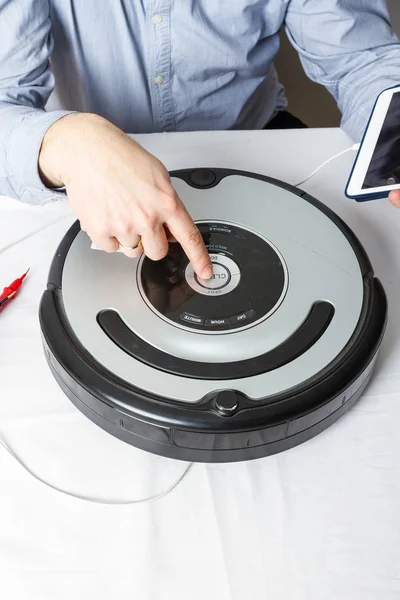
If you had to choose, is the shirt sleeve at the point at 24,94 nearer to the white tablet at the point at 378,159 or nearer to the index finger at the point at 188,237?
the index finger at the point at 188,237

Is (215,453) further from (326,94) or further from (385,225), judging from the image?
(326,94)

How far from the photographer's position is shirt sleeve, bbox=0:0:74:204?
2.16ft

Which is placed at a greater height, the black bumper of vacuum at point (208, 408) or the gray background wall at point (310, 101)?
the black bumper of vacuum at point (208, 408)

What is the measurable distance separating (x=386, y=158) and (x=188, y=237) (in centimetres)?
26

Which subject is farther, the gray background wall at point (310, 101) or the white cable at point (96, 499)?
the gray background wall at point (310, 101)

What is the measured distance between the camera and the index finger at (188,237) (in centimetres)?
57

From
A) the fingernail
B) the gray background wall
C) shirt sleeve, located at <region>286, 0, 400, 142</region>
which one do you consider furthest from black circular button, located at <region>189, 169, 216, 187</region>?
the gray background wall

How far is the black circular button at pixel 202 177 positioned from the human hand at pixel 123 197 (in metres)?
0.11

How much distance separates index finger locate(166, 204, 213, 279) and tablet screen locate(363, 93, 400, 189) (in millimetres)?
225

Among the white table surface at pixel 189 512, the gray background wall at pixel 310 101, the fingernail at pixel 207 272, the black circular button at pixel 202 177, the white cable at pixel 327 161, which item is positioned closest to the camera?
the white table surface at pixel 189 512

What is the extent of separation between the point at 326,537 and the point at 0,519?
0.84 ft

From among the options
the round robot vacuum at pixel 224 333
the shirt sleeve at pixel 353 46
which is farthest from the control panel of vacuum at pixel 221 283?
the shirt sleeve at pixel 353 46

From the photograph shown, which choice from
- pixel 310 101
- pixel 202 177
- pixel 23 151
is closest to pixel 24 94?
pixel 23 151

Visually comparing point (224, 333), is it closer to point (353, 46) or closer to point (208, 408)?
point (208, 408)
